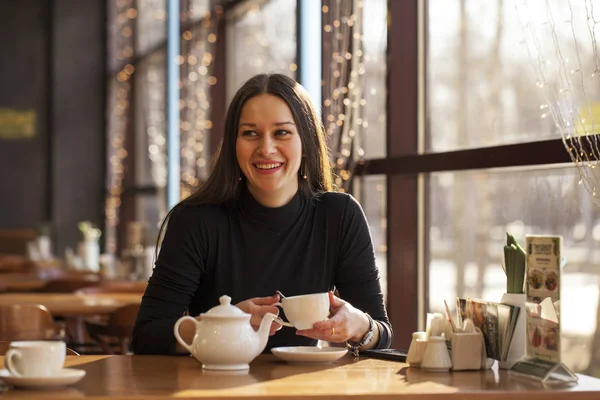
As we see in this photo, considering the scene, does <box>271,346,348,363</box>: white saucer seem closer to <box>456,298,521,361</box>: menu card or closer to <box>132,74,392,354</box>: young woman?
<box>132,74,392,354</box>: young woman

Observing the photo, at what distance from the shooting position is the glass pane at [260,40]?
5977 mm

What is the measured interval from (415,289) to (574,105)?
1448mm

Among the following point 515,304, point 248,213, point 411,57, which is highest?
point 411,57

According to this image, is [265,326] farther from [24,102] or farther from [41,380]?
[24,102]

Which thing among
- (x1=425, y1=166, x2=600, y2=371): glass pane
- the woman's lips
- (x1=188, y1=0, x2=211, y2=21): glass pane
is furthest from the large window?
(x1=188, y1=0, x2=211, y2=21): glass pane

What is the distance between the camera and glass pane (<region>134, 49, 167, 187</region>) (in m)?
9.25

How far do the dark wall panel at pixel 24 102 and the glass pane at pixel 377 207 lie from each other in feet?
24.4

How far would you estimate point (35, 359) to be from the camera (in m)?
1.76

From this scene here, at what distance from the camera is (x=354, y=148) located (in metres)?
4.63

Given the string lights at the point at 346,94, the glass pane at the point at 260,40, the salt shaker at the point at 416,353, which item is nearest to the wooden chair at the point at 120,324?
the string lights at the point at 346,94

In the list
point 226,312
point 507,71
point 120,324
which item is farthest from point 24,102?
point 226,312

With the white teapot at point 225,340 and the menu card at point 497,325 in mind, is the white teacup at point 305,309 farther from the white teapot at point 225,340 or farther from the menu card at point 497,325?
the menu card at point 497,325

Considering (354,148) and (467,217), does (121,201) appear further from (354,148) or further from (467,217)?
(467,217)

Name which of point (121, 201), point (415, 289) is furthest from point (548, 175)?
point (121, 201)
